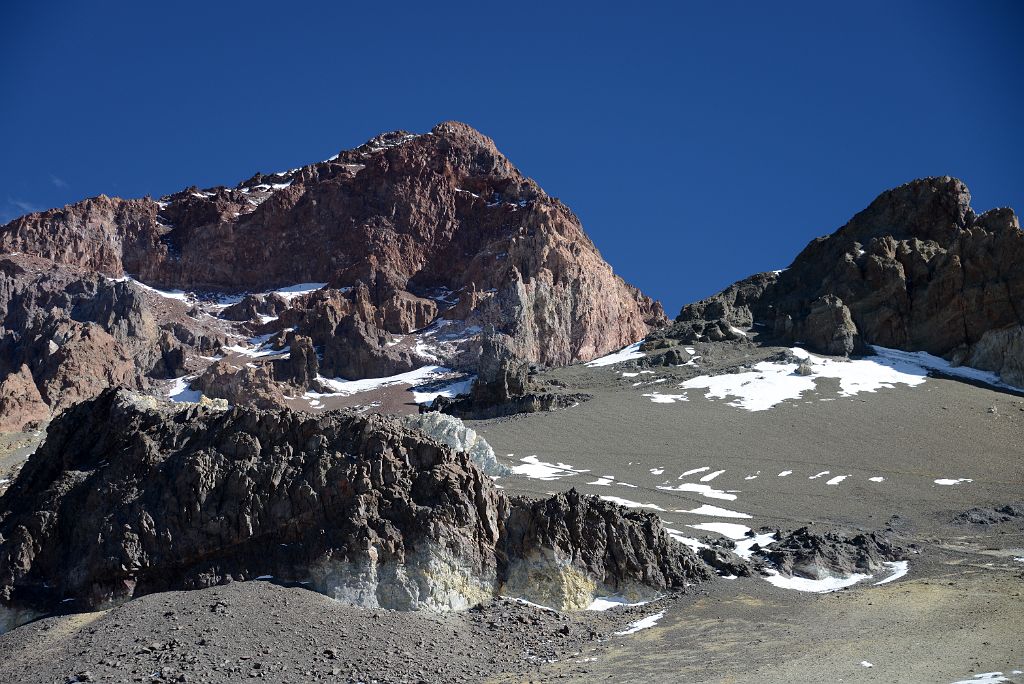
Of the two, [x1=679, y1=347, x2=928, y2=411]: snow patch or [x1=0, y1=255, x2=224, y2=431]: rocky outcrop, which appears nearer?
[x1=679, y1=347, x2=928, y2=411]: snow patch

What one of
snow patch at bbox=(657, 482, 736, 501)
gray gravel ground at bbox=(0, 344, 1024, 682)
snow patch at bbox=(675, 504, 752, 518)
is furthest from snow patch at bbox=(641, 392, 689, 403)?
snow patch at bbox=(675, 504, 752, 518)

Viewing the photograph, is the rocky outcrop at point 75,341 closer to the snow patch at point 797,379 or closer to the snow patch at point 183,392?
the snow patch at point 183,392

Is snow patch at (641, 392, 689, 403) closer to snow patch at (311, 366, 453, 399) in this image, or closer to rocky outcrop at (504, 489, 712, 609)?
snow patch at (311, 366, 453, 399)

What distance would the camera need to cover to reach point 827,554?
2108 inches

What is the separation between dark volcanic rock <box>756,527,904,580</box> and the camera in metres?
52.1

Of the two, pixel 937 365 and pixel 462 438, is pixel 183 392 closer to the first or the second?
pixel 462 438

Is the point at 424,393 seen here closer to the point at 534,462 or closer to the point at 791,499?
the point at 534,462

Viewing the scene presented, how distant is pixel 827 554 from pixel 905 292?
313 feet

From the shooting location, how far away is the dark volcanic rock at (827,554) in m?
52.1

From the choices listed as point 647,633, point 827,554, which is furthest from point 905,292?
point 647,633

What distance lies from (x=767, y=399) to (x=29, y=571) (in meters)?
89.0

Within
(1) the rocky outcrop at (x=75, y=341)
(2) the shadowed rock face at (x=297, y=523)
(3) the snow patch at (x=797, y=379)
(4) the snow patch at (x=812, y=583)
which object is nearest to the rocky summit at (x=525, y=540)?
(2) the shadowed rock face at (x=297, y=523)

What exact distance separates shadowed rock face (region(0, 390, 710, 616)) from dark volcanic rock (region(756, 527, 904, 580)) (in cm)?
757

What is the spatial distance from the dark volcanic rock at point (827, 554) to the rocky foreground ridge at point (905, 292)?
7302cm
